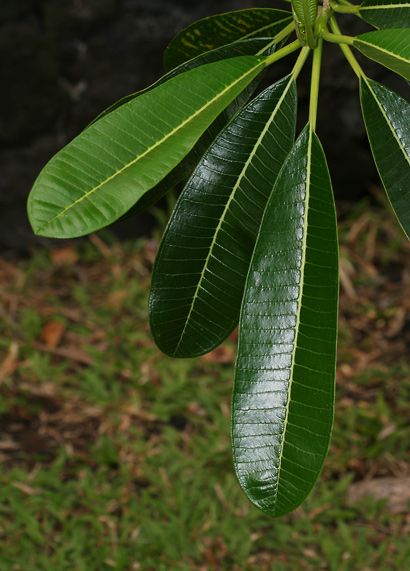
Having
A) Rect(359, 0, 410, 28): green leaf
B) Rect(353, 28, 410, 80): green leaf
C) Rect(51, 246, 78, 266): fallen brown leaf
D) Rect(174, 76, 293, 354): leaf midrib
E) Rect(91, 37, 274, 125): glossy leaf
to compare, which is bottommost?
Rect(174, 76, 293, 354): leaf midrib

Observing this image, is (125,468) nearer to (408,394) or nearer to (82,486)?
(82,486)

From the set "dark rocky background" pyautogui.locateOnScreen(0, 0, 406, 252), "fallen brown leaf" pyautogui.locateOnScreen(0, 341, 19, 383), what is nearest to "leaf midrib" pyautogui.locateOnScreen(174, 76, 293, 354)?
"fallen brown leaf" pyautogui.locateOnScreen(0, 341, 19, 383)

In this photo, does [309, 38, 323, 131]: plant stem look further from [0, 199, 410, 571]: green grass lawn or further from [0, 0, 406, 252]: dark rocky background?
[0, 0, 406, 252]: dark rocky background

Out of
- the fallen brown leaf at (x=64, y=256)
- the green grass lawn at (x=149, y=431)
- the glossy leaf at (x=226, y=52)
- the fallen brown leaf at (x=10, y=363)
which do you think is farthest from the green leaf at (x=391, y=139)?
the fallen brown leaf at (x=64, y=256)

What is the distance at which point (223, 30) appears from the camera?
3.23ft

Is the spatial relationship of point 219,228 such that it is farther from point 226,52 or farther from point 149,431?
point 149,431

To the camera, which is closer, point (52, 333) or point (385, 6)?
point (385, 6)

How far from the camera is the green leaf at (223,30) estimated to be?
36.9 inches

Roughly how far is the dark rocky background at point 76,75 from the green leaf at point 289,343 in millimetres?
2108

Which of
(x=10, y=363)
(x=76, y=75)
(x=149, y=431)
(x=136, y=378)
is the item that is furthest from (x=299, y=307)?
(x=76, y=75)

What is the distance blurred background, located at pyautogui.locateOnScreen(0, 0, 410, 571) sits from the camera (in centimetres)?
208

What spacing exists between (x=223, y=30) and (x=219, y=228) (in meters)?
0.24

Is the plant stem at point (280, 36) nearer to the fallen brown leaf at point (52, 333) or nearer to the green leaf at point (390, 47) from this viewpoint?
the green leaf at point (390, 47)

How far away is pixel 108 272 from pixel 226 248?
7.33 feet
